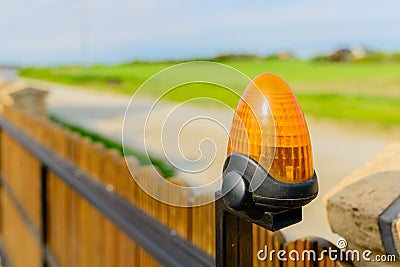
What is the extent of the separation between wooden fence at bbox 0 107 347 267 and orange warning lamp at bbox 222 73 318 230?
0.60 ft

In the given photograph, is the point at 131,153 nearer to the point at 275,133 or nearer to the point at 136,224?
the point at 136,224

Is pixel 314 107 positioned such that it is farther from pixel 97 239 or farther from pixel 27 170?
pixel 97 239

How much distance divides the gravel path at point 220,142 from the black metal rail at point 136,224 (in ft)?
0.67

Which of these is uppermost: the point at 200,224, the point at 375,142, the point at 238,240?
the point at 238,240

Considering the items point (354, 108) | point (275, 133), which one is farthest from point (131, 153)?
point (354, 108)

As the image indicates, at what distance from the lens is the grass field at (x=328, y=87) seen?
0.88 meters

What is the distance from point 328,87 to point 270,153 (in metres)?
22.1

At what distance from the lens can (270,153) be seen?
68cm

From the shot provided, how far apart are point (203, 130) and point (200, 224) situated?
63cm

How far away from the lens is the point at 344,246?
3.11ft

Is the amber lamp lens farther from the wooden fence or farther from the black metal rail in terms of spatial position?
the black metal rail

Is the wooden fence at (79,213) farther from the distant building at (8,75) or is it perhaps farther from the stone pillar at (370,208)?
the distant building at (8,75)

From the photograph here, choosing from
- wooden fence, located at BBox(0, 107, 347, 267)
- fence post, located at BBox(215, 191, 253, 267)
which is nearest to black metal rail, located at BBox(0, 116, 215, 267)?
wooden fence, located at BBox(0, 107, 347, 267)

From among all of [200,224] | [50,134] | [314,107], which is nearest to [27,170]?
[50,134]
